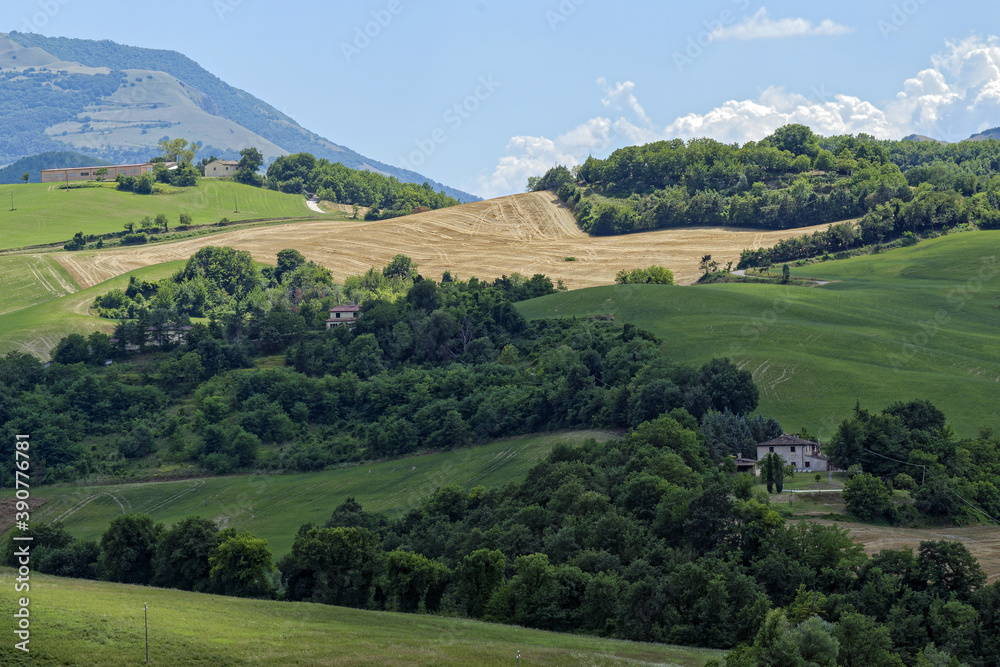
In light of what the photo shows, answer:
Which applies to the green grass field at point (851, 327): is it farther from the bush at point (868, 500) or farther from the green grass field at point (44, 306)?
the green grass field at point (44, 306)

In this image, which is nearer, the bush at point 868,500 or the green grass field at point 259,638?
the green grass field at point 259,638

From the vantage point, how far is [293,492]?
93000mm

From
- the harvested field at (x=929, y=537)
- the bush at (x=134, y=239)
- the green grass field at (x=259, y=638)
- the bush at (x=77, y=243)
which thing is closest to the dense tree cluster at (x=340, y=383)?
the harvested field at (x=929, y=537)

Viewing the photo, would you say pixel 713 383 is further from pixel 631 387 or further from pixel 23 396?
pixel 23 396

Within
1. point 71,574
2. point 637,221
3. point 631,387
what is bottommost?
point 71,574

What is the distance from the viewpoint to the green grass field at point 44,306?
128 metres

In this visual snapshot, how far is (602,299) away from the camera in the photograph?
131750 mm

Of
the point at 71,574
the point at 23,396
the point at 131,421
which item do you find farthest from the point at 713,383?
the point at 23,396

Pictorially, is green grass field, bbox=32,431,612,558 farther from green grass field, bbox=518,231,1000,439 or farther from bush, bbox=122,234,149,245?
bush, bbox=122,234,149,245

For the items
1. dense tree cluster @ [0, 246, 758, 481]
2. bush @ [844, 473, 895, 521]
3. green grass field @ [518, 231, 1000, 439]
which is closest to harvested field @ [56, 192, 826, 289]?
dense tree cluster @ [0, 246, 758, 481]

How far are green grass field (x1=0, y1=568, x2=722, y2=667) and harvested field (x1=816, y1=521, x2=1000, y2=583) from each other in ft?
63.7

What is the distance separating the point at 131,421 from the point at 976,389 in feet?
261

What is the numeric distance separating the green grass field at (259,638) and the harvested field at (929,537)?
1943 cm

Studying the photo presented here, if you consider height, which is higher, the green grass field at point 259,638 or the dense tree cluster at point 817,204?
the dense tree cluster at point 817,204
